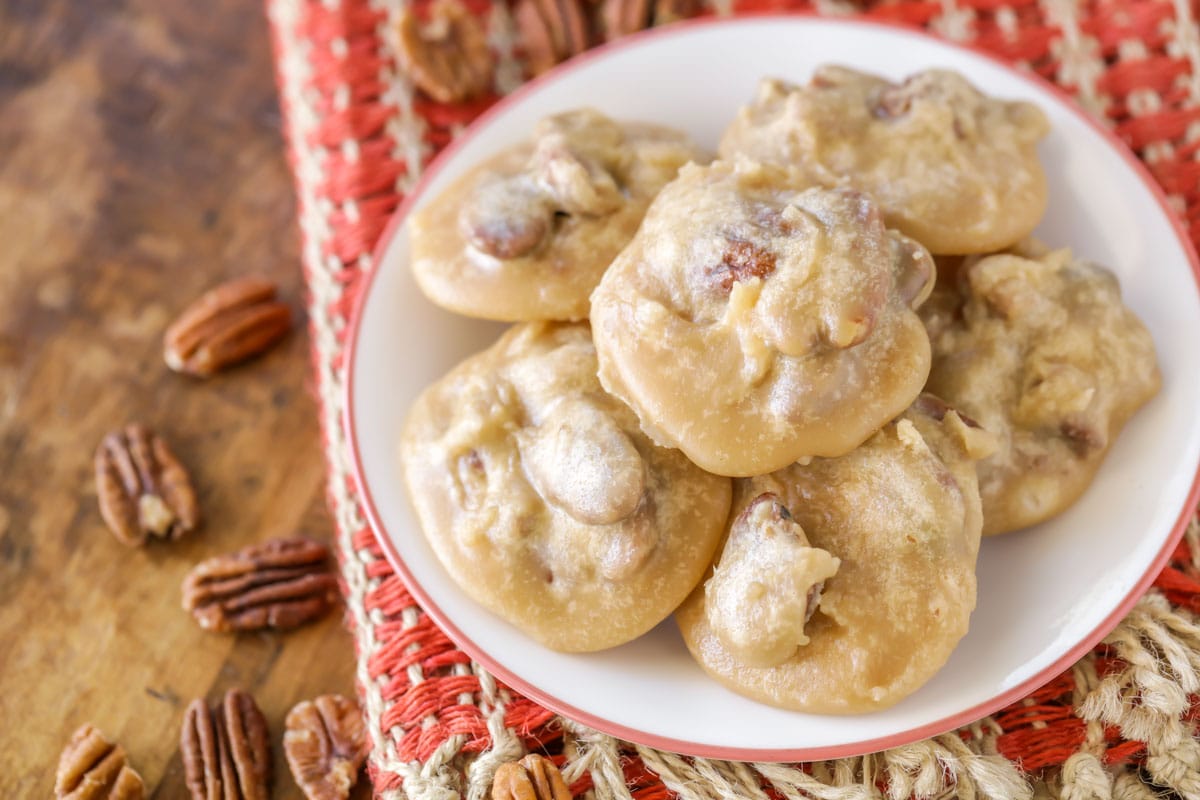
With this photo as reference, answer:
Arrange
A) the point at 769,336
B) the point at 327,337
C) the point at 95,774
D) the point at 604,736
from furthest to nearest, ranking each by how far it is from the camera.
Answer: the point at 327,337 → the point at 95,774 → the point at 604,736 → the point at 769,336

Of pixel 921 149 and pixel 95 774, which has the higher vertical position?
pixel 921 149

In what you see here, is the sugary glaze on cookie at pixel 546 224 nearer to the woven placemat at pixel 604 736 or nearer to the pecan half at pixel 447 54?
the woven placemat at pixel 604 736

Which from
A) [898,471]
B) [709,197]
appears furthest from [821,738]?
[709,197]

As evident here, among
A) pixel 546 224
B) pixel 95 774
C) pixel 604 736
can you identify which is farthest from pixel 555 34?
pixel 95 774

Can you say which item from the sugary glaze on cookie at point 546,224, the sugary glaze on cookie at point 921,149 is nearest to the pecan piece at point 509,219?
the sugary glaze on cookie at point 546,224

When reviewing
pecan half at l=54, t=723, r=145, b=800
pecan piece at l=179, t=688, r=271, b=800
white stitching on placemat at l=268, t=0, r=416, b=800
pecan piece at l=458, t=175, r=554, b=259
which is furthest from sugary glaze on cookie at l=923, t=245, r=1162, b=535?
pecan half at l=54, t=723, r=145, b=800

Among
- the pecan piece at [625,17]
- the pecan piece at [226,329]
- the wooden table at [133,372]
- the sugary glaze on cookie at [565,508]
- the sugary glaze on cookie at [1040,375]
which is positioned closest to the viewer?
the sugary glaze on cookie at [565,508]

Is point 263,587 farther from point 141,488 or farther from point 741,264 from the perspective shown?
point 741,264

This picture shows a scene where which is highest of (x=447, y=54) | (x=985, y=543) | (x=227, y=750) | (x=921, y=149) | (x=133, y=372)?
(x=921, y=149)
